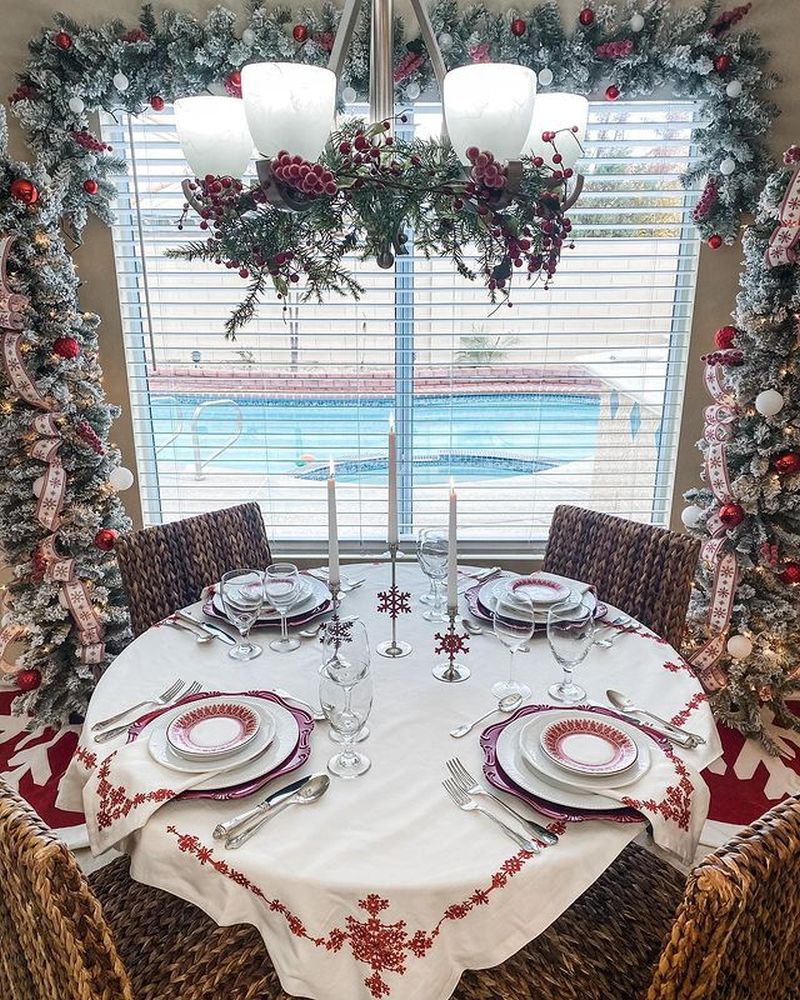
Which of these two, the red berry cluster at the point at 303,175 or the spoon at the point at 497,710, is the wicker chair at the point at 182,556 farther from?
the red berry cluster at the point at 303,175

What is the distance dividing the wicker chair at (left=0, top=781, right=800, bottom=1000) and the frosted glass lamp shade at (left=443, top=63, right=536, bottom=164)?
1.19m

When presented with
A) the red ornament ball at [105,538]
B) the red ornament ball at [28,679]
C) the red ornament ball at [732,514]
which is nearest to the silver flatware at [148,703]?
the red ornament ball at [105,538]

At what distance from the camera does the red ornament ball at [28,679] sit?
2.69 metres

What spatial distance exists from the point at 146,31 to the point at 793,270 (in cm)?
219

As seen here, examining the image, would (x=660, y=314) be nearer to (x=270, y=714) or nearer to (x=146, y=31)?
(x=146, y=31)

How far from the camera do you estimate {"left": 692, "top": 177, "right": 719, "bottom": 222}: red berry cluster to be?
8.62ft

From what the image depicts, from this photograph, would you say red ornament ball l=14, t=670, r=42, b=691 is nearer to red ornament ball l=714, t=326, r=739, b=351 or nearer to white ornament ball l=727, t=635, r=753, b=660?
white ornament ball l=727, t=635, r=753, b=660

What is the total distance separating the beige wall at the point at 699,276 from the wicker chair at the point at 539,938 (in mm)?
1887

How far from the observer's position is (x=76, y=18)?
8.42 ft

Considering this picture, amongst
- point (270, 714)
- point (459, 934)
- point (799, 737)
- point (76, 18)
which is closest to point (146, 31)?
point (76, 18)

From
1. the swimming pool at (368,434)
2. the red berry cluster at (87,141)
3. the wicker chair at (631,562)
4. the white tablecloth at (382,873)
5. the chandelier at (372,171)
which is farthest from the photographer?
the swimming pool at (368,434)

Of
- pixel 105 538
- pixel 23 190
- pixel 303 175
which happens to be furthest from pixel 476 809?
pixel 23 190

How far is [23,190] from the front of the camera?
233cm

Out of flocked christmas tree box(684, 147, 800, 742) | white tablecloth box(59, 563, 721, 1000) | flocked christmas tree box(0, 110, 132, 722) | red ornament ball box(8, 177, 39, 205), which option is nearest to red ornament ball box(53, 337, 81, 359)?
flocked christmas tree box(0, 110, 132, 722)
